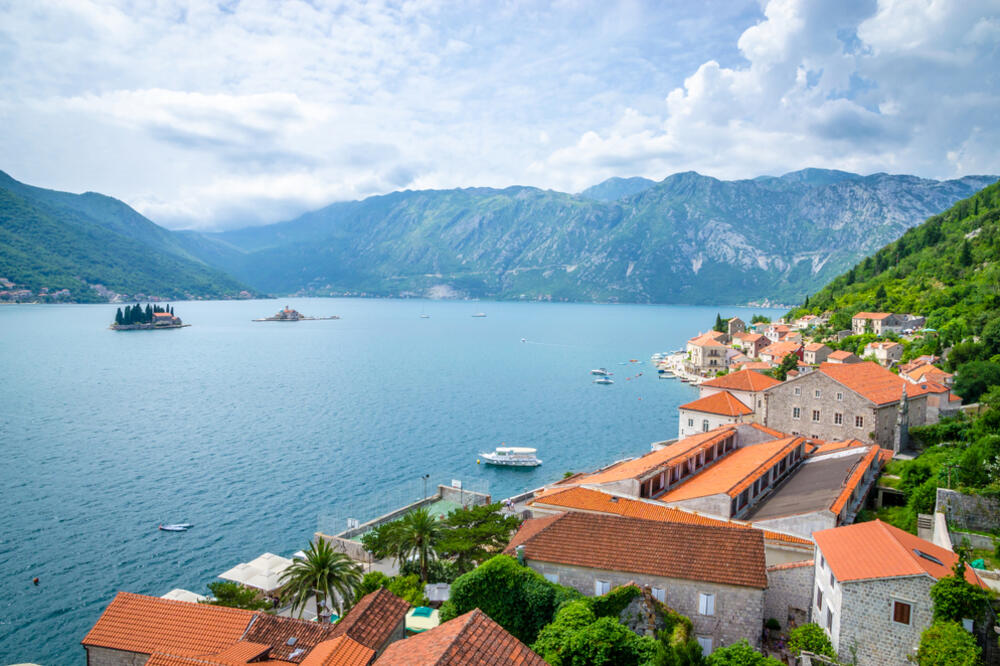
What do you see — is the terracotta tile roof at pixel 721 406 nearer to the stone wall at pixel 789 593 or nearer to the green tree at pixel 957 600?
the stone wall at pixel 789 593

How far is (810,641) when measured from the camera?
19344 mm

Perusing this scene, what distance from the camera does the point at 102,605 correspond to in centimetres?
3262

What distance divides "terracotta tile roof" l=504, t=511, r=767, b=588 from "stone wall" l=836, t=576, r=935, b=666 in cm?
Result: 269

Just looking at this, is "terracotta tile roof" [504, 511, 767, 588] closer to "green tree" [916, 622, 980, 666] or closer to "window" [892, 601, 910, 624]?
"window" [892, 601, 910, 624]

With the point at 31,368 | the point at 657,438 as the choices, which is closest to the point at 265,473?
the point at 657,438

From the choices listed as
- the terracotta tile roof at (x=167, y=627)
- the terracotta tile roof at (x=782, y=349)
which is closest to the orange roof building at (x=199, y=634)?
the terracotta tile roof at (x=167, y=627)

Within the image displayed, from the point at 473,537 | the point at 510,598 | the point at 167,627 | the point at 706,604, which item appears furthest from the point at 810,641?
the point at 167,627

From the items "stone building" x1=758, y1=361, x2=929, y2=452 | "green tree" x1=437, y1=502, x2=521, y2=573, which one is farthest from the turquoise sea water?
"stone building" x1=758, y1=361, x2=929, y2=452

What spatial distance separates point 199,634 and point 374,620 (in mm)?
6910

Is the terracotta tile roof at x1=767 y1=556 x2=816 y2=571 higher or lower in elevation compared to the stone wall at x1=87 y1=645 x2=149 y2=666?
higher

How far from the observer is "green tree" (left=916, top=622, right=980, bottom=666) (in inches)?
610

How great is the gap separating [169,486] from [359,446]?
19429 mm

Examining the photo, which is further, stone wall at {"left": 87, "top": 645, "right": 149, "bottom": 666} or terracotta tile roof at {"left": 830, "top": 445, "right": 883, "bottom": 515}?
terracotta tile roof at {"left": 830, "top": 445, "right": 883, "bottom": 515}

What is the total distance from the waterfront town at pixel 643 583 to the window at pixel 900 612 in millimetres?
43
